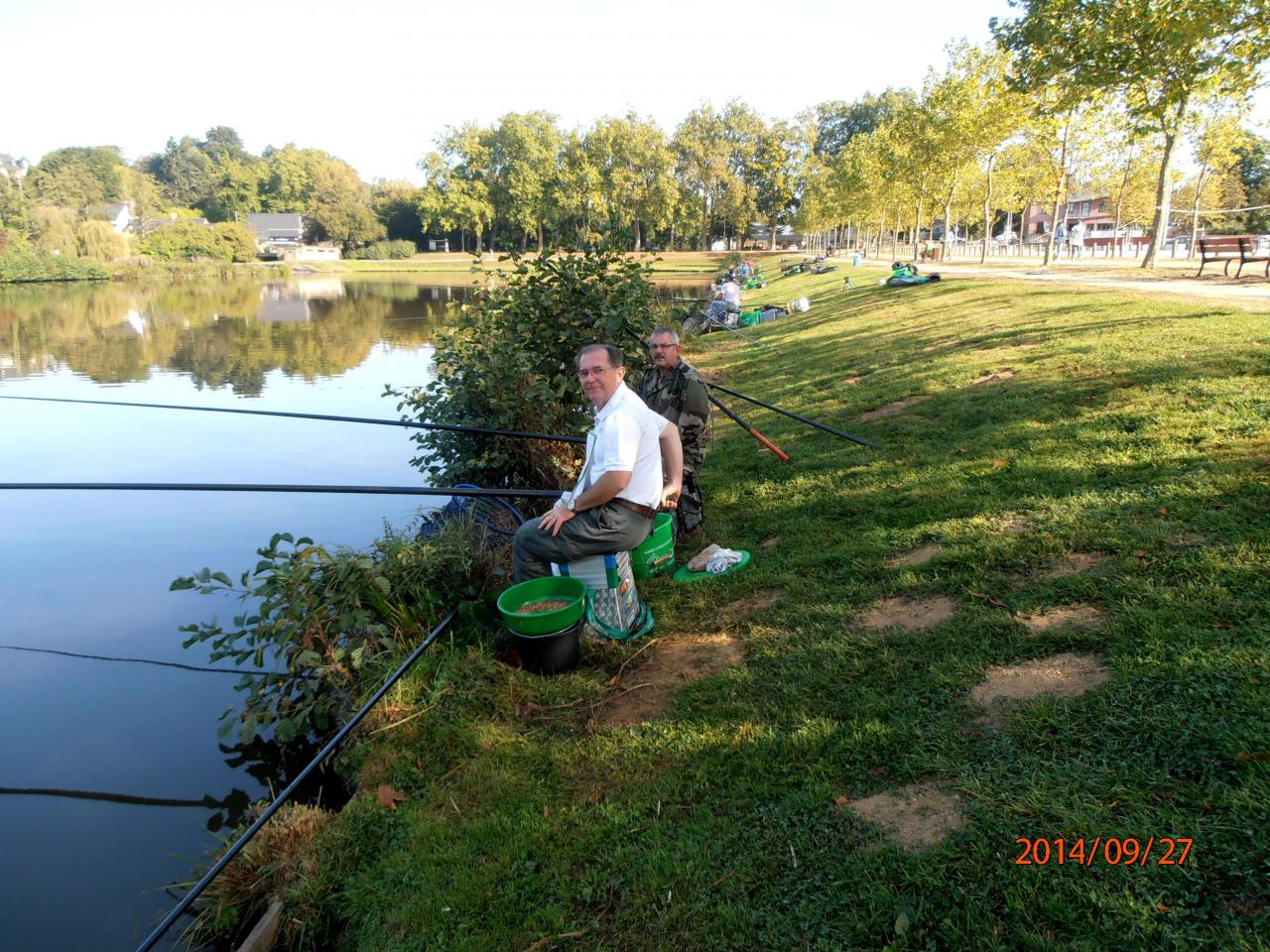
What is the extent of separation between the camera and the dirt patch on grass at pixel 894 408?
306 inches

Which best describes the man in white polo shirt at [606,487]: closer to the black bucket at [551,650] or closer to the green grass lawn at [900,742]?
the black bucket at [551,650]

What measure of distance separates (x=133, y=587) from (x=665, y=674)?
5507mm

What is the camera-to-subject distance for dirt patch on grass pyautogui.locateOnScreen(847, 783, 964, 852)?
251 centimetres

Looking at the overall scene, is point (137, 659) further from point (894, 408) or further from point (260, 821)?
point (894, 408)

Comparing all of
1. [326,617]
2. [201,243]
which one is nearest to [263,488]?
[326,617]

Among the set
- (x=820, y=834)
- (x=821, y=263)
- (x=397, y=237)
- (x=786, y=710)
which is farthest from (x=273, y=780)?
(x=397, y=237)

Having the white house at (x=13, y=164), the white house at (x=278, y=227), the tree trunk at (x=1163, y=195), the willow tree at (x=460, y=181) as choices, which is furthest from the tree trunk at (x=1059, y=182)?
the white house at (x=13, y=164)

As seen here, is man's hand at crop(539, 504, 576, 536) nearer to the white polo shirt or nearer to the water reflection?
the white polo shirt

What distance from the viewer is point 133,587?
6.92m

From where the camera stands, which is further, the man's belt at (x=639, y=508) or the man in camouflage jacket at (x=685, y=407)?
the man in camouflage jacket at (x=685, y=407)

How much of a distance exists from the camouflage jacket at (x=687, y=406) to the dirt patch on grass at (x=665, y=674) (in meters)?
1.89

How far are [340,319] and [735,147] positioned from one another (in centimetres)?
5447

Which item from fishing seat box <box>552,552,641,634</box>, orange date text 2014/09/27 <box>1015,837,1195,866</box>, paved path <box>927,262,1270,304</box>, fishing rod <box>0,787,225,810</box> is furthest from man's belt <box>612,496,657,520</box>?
paved path <box>927,262,1270,304</box>

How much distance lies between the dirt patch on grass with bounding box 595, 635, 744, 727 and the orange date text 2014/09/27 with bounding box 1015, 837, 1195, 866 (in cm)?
174
